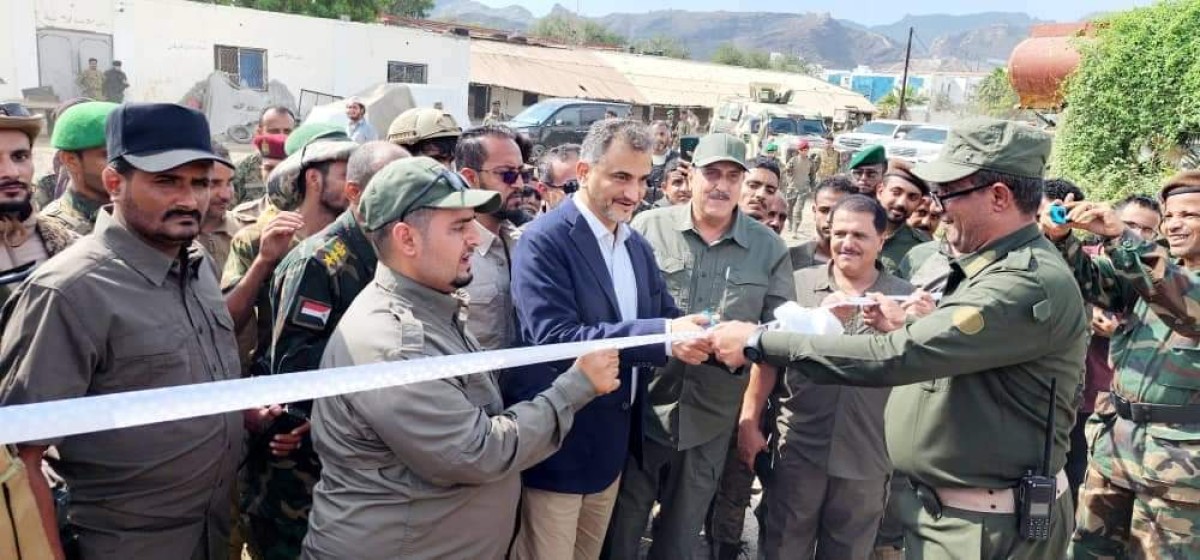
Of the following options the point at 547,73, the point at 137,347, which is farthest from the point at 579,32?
the point at 137,347

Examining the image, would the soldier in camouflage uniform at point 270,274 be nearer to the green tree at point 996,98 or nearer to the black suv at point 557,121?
the black suv at point 557,121

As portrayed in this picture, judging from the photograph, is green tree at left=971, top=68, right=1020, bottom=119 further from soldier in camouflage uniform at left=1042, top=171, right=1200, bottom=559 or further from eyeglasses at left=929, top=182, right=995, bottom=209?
eyeglasses at left=929, top=182, right=995, bottom=209

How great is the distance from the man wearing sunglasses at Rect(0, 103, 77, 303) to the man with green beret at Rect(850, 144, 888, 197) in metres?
4.40

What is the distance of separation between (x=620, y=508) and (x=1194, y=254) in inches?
110

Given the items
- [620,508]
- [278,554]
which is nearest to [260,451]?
[278,554]

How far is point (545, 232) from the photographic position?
321 centimetres

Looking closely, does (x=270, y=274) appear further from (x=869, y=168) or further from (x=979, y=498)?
(x=869, y=168)

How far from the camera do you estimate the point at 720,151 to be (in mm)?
4121

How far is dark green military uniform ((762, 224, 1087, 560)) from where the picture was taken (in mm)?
2686

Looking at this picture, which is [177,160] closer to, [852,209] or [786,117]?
[852,209]

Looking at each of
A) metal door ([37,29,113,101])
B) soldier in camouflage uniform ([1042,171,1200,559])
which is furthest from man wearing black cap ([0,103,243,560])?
metal door ([37,29,113,101])

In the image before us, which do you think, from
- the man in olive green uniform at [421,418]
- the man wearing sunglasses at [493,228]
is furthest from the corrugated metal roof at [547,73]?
the man in olive green uniform at [421,418]

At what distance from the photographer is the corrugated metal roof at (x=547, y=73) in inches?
1441

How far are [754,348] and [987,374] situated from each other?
0.80 m
